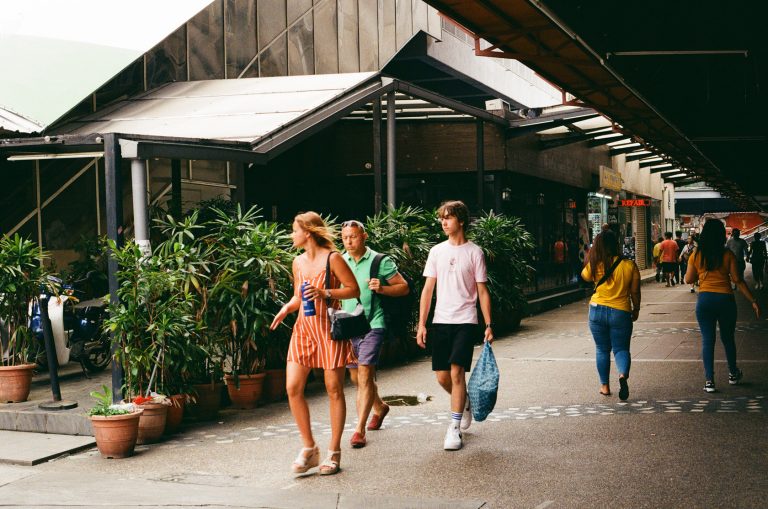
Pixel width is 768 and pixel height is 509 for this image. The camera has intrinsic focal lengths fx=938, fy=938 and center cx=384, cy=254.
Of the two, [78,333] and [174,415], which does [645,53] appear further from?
[78,333]

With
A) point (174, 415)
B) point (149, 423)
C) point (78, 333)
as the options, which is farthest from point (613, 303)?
point (78, 333)

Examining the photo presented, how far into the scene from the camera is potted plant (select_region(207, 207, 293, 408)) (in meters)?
9.38

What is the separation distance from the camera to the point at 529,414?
8.83 meters

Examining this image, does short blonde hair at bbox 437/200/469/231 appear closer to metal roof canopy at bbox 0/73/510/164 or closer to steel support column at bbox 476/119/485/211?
metal roof canopy at bbox 0/73/510/164

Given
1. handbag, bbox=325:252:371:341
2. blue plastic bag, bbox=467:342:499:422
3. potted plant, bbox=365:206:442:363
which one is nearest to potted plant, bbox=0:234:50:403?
handbag, bbox=325:252:371:341

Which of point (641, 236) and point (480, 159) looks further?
point (641, 236)

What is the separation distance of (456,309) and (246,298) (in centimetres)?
278

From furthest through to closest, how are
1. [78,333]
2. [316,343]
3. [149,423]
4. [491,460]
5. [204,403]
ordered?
1. [78,333]
2. [204,403]
3. [149,423]
4. [491,460]
5. [316,343]

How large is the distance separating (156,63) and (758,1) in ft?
38.1

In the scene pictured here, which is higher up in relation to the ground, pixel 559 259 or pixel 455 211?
pixel 455 211

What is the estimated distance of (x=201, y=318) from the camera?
9242 millimetres

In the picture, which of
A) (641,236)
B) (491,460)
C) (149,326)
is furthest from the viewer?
(641,236)

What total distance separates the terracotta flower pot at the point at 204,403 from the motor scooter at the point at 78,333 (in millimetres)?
2363

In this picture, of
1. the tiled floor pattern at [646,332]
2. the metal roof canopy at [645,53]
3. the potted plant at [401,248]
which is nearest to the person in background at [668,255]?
the metal roof canopy at [645,53]
